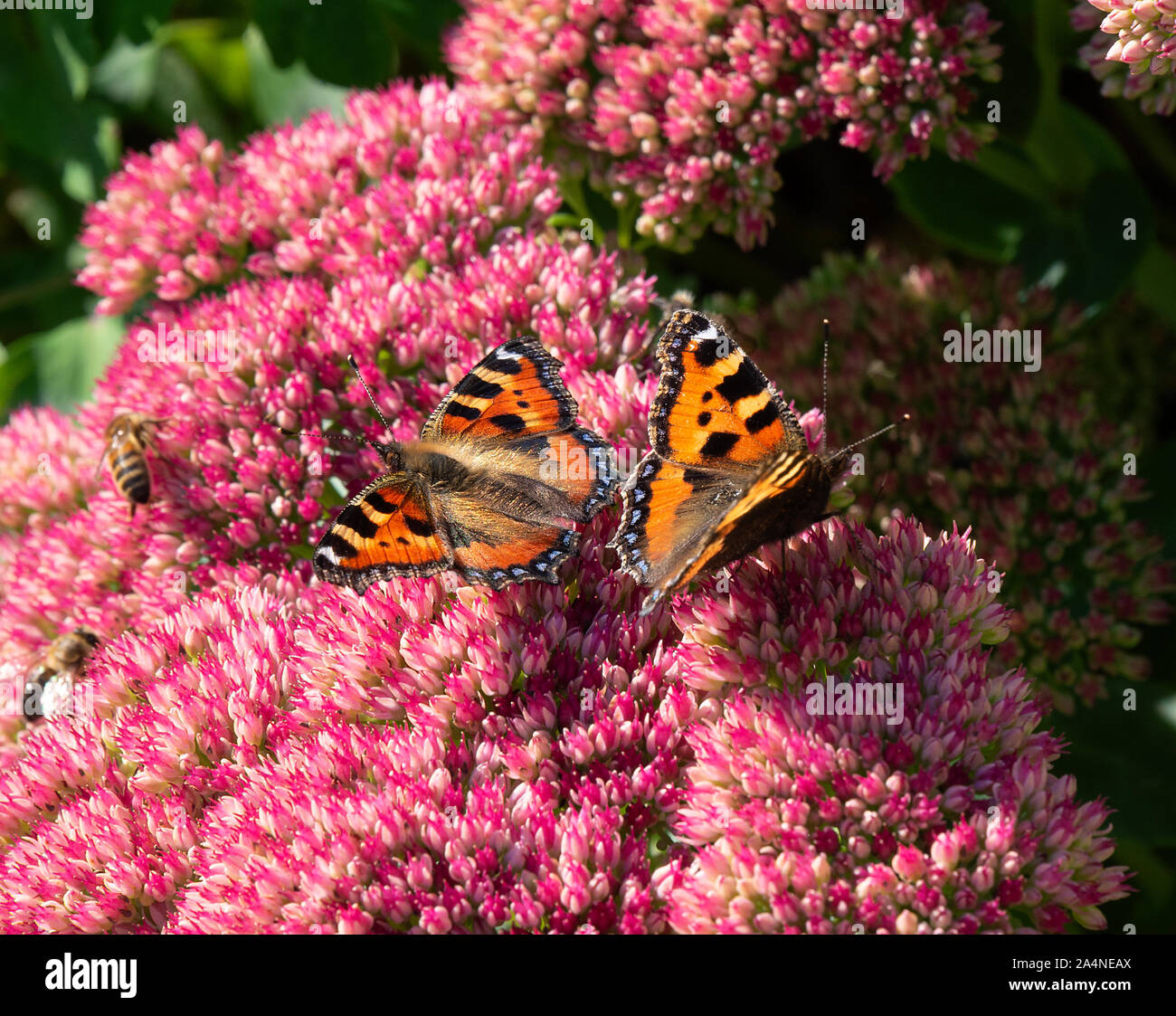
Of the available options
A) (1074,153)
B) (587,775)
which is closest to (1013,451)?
(1074,153)

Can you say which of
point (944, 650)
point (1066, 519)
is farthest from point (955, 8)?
point (944, 650)

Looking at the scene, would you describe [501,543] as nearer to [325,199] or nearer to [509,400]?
[509,400]

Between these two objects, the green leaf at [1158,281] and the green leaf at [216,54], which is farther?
the green leaf at [216,54]

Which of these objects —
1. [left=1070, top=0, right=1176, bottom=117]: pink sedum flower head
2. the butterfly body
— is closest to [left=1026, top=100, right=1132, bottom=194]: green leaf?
[left=1070, top=0, right=1176, bottom=117]: pink sedum flower head

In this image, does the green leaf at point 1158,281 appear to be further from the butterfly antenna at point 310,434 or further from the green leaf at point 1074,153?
the butterfly antenna at point 310,434

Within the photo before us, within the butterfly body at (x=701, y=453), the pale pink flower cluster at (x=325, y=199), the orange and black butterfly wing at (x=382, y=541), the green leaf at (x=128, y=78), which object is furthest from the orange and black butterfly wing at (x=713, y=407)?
the green leaf at (x=128, y=78)

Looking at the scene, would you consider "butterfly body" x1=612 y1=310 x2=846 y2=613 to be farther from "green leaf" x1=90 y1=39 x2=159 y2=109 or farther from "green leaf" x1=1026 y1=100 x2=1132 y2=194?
"green leaf" x1=90 y1=39 x2=159 y2=109

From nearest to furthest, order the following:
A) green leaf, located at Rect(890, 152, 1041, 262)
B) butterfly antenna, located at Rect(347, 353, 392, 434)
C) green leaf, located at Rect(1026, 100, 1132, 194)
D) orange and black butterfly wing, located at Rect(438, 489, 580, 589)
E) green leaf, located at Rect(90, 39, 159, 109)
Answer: orange and black butterfly wing, located at Rect(438, 489, 580, 589), butterfly antenna, located at Rect(347, 353, 392, 434), green leaf, located at Rect(1026, 100, 1132, 194), green leaf, located at Rect(890, 152, 1041, 262), green leaf, located at Rect(90, 39, 159, 109)
